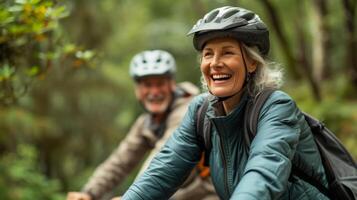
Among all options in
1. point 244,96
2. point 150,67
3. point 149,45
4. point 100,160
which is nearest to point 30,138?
point 100,160

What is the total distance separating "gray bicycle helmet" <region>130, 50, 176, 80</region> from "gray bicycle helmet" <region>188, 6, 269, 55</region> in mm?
2280

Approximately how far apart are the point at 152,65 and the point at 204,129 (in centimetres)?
239

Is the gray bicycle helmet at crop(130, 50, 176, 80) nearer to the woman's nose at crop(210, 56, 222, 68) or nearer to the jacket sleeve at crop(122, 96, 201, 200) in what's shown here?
the jacket sleeve at crop(122, 96, 201, 200)

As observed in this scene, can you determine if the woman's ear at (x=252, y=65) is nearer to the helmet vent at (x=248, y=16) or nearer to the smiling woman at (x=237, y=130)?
the smiling woman at (x=237, y=130)

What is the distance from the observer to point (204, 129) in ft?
10.3

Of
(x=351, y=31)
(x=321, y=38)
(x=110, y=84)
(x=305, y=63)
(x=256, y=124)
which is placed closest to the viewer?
(x=256, y=124)

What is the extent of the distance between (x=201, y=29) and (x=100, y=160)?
37.2 ft

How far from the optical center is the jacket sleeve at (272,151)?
8.22ft

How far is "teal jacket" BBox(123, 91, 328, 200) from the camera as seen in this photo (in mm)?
2561

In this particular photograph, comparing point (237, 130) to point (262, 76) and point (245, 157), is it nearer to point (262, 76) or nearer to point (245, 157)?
point (245, 157)

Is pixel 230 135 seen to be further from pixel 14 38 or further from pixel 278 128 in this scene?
pixel 14 38

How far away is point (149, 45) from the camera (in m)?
16.2

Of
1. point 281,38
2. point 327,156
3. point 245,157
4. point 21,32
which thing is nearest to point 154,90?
point 21,32

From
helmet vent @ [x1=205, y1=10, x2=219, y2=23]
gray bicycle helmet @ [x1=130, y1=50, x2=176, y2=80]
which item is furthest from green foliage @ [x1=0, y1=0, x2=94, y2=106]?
helmet vent @ [x1=205, y1=10, x2=219, y2=23]
